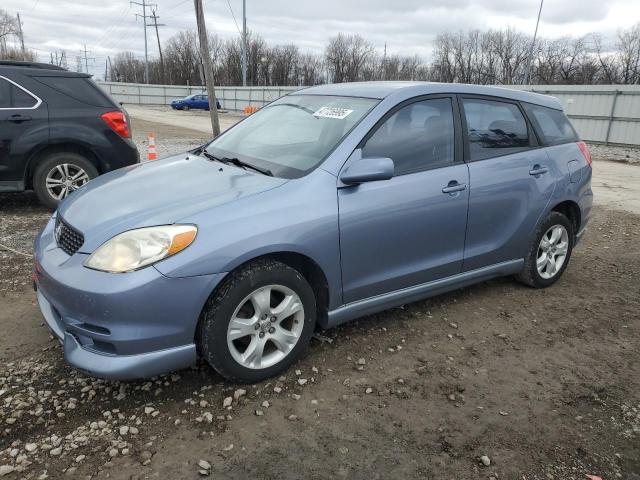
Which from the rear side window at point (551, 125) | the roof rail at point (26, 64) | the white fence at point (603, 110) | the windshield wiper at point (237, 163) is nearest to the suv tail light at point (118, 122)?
the roof rail at point (26, 64)

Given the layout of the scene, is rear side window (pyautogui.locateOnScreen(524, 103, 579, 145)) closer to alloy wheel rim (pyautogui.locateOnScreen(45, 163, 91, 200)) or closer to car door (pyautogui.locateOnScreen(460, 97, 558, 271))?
car door (pyautogui.locateOnScreen(460, 97, 558, 271))

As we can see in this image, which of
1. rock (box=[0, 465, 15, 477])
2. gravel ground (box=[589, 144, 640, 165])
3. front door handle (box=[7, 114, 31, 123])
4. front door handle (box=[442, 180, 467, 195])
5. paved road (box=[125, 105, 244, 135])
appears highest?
front door handle (box=[7, 114, 31, 123])

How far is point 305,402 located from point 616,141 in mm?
21225

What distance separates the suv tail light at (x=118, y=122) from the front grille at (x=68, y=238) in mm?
3787

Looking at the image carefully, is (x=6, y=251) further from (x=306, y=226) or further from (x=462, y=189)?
(x=462, y=189)

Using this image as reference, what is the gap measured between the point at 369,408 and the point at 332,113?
6.54ft

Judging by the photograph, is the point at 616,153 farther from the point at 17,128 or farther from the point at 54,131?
the point at 17,128

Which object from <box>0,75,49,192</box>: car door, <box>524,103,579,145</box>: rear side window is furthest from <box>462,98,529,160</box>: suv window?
<box>0,75,49,192</box>: car door

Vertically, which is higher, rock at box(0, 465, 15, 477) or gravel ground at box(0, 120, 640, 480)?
rock at box(0, 465, 15, 477)

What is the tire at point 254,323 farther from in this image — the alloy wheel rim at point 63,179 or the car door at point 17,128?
the car door at point 17,128

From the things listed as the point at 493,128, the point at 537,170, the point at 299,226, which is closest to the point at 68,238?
the point at 299,226

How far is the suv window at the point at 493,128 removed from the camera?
12.8 feet

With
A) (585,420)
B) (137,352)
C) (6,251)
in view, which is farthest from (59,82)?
(585,420)

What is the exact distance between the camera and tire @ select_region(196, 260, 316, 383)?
276cm
